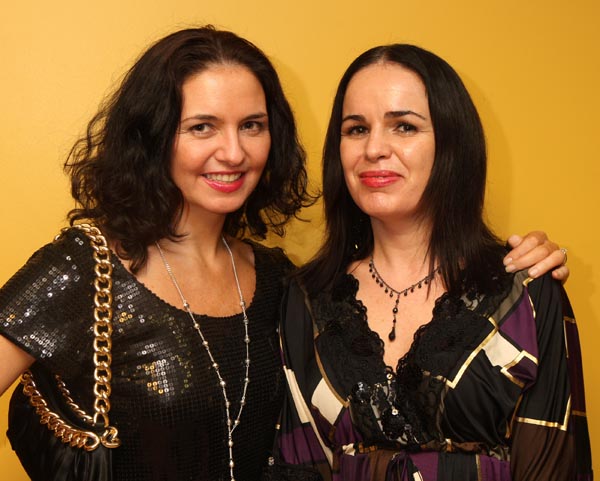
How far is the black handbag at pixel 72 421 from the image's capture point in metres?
1.68

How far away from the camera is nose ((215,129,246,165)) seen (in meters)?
1.82

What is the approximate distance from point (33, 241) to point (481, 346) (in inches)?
56.3

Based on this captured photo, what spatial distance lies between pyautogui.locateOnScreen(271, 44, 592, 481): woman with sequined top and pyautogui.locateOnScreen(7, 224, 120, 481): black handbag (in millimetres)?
483

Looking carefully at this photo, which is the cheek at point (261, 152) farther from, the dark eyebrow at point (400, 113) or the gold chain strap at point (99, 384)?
the gold chain strap at point (99, 384)

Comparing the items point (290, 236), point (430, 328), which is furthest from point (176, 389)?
point (290, 236)

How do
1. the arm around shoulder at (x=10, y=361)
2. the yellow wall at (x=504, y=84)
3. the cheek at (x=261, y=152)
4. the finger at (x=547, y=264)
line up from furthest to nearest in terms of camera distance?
the yellow wall at (x=504, y=84)
the cheek at (x=261, y=152)
the finger at (x=547, y=264)
the arm around shoulder at (x=10, y=361)

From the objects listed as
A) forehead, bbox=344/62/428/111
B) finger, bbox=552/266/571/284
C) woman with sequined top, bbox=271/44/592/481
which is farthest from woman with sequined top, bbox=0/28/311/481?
finger, bbox=552/266/571/284

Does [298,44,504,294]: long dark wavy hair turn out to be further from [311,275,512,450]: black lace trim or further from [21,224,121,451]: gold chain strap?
[21,224,121,451]: gold chain strap

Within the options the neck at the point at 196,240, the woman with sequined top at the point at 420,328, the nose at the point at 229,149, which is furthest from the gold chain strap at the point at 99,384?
the woman with sequined top at the point at 420,328

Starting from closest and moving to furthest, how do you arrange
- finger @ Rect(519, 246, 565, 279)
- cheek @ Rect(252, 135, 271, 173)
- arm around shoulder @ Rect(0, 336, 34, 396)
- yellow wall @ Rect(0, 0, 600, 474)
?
arm around shoulder @ Rect(0, 336, 34, 396) → finger @ Rect(519, 246, 565, 279) → cheek @ Rect(252, 135, 271, 173) → yellow wall @ Rect(0, 0, 600, 474)

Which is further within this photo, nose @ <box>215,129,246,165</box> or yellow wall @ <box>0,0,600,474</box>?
yellow wall @ <box>0,0,600,474</box>

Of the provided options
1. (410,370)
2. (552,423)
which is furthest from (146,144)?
(552,423)

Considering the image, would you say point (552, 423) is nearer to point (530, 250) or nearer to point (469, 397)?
point (469, 397)

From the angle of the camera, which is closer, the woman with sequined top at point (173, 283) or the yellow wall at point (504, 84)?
the woman with sequined top at point (173, 283)
